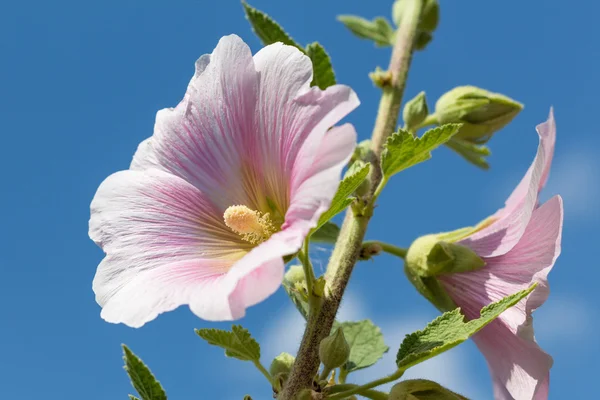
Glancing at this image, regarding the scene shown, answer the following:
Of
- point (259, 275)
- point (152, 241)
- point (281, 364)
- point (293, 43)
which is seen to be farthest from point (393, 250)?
point (259, 275)

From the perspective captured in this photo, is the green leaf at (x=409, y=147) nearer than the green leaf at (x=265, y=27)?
Yes

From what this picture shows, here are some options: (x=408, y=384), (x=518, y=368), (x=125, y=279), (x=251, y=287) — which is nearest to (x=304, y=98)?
(x=251, y=287)

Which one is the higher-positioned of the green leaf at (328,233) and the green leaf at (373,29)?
the green leaf at (373,29)

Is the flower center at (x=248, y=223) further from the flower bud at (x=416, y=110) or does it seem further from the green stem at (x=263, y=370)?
the flower bud at (x=416, y=110)

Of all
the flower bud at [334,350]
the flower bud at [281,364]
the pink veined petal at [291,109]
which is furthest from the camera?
the flower bud at [281,364]

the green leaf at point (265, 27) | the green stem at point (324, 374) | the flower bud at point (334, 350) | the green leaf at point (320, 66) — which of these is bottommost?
the green stem at point (324, 374)

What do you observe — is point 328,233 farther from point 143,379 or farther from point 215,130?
point 143,379

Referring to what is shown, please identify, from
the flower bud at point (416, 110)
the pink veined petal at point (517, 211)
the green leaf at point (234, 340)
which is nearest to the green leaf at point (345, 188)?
the green leaf at point (234, 340)

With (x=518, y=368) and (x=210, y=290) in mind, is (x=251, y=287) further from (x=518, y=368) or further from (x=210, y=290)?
(x=518, y=368)
